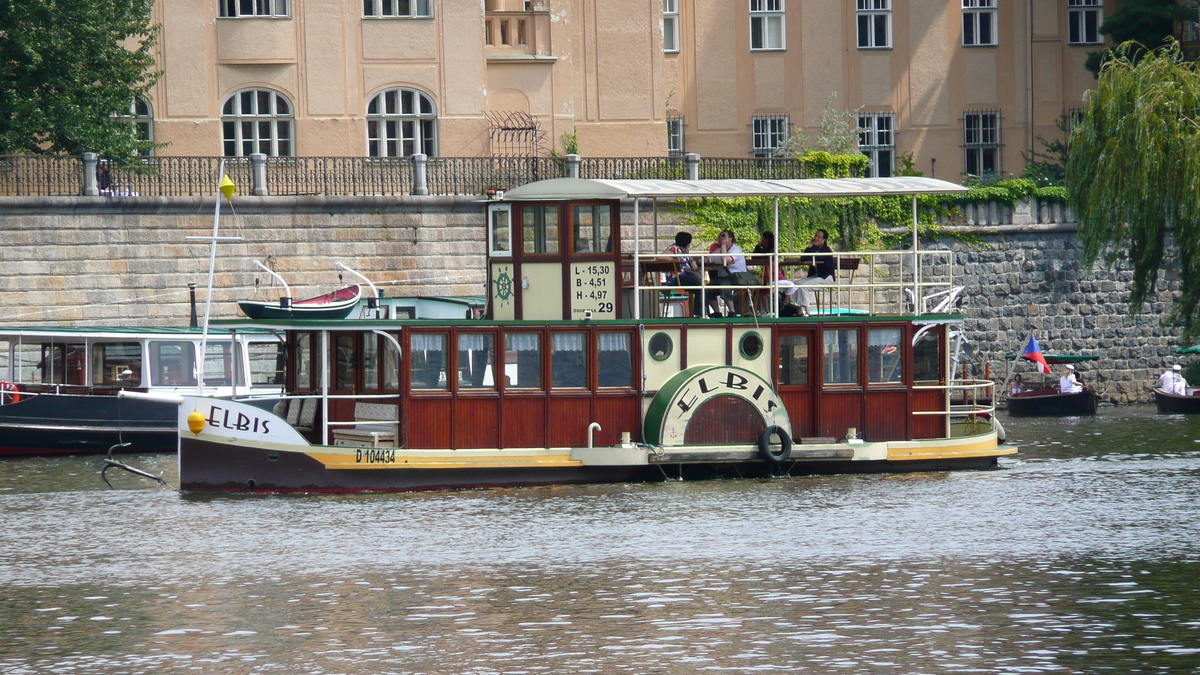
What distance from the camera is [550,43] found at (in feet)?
148

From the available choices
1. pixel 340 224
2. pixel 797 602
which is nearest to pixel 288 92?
pixel 340 224

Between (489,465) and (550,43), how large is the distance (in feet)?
79.2

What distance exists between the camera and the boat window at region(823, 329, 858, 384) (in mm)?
24328

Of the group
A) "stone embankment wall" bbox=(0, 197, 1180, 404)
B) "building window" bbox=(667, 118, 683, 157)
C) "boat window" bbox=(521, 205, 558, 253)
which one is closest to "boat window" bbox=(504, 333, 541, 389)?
"boat window" bbox=(521, 205, 558, 253)

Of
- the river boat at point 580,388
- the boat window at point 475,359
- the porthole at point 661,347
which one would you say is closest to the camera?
the river boat at point 580,388

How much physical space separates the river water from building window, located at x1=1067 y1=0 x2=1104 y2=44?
29.2 meters

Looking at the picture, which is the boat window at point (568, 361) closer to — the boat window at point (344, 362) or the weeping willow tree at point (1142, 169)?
the boat window at point (344, 362)

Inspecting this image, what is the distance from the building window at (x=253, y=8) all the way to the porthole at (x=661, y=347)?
2195 centimetres

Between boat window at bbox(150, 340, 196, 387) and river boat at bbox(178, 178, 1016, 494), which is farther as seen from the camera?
boat window at bbox(150, 340, 196, 387)

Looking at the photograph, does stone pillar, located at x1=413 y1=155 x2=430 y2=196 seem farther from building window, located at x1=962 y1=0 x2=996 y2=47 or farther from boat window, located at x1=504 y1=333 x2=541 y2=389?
building window, located at x1=962 y1=0 x2=996 y2=47

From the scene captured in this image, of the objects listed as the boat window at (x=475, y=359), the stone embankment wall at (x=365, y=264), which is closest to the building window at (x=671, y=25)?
the stone embankment wall at (x=365, y=264)

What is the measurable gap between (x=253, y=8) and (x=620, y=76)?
10.1m

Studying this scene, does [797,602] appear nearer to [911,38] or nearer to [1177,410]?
[1177,410]

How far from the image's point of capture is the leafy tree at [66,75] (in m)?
38.4
